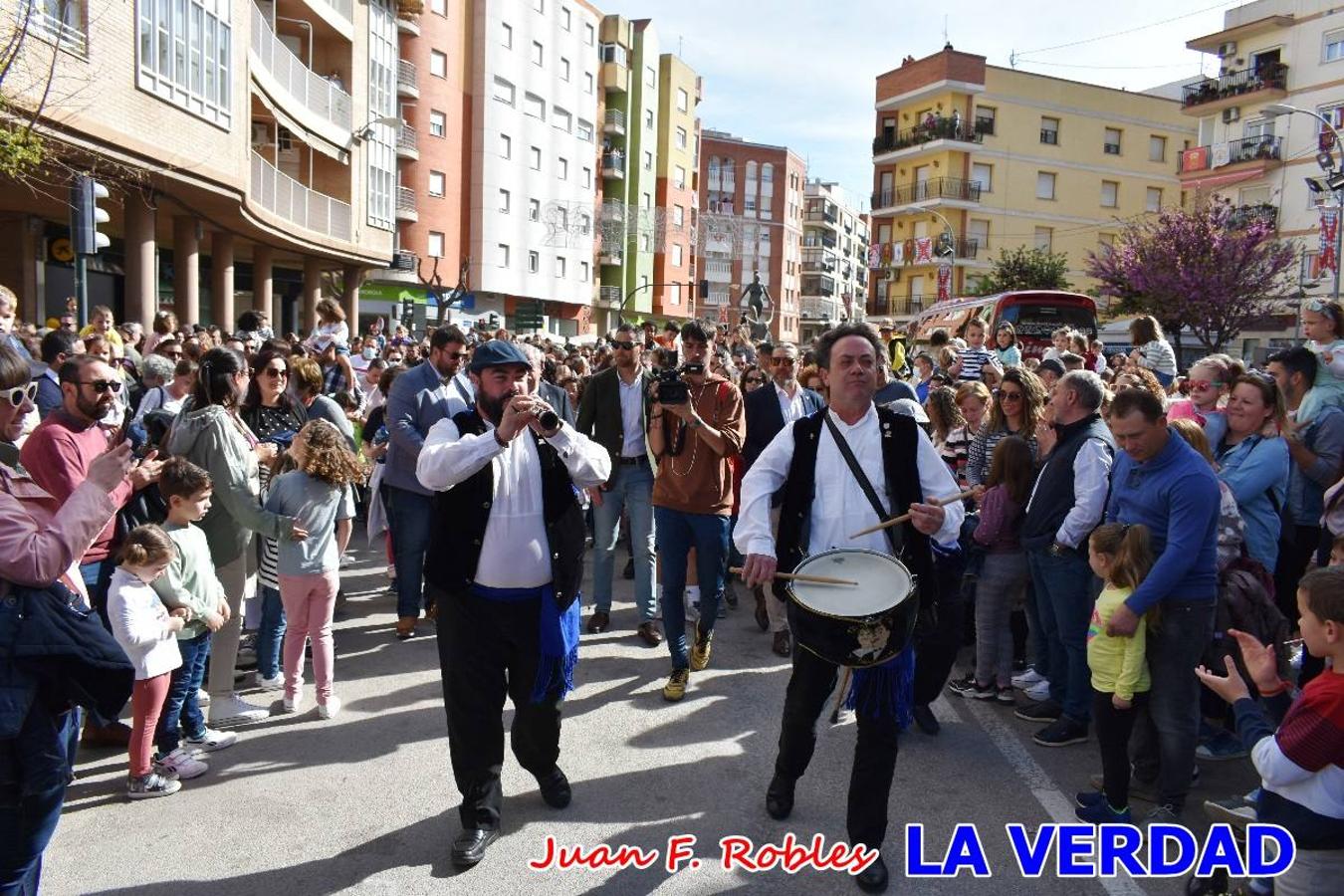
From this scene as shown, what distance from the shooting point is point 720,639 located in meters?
6.77

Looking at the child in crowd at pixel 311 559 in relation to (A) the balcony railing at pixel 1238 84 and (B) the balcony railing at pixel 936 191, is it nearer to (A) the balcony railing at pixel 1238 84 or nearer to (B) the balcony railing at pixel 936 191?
(A) the balcony railing at pixel 1238 84

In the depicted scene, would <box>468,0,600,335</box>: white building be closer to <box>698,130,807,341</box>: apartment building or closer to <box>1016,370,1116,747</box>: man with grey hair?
<box>698,130,807,341</box>: apartment building

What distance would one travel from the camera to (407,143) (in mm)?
40156

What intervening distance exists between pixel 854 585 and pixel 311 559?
3.09 m

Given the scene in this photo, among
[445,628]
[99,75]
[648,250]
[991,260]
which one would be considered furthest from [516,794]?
[648,250]

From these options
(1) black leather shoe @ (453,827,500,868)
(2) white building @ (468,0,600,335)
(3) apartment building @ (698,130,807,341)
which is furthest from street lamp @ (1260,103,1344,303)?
(3) apartment building @ (698,130,807,341)

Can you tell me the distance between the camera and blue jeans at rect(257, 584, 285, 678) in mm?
5574

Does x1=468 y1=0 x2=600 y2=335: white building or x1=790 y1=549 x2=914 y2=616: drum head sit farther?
x1=468 y1=0 x2=600 y2=335: white building

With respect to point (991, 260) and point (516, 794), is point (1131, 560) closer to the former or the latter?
point (516, 794)

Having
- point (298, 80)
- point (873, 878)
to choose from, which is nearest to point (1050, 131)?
point (298, 80)

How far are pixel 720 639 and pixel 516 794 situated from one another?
272 centimetres

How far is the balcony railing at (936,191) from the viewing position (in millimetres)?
48969

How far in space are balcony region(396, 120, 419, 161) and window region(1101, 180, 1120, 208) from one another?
36068 mm

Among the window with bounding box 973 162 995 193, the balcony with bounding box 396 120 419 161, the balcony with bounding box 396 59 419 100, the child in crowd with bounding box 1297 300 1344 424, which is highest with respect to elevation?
the balcony with bounding box 396 59 419 100
